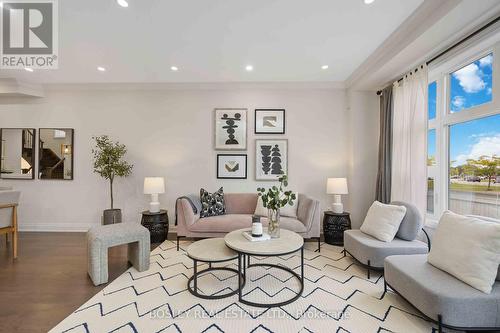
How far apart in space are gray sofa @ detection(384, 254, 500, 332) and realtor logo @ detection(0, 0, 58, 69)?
14.1 ft

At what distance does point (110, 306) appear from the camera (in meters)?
2.03

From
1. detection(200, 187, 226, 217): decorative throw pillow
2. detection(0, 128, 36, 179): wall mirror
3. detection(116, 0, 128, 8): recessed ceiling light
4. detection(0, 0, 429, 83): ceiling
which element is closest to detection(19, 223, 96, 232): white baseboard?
detection(0, 128, 36, 179): wall mirror

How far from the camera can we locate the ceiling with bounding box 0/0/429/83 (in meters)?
2.26

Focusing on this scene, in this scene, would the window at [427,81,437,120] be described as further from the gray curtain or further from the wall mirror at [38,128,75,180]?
the wall mirror at [38,128,75,180]

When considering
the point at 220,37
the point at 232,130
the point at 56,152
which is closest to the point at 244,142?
the point at 232,130

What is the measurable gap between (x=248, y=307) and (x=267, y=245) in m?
0.58

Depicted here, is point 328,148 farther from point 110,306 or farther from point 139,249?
point 110,306

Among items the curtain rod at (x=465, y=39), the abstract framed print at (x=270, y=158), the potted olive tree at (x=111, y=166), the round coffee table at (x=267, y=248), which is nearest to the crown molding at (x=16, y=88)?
the potted olive tree at (x=111, y=166)

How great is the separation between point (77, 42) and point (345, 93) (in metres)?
4.44

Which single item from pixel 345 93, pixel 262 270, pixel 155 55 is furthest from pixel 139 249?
pixel 345 93

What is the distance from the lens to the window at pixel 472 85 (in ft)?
8.11

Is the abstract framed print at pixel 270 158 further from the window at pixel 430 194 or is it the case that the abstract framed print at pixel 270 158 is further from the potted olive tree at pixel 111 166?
the potted olive tree at pixel 111 166

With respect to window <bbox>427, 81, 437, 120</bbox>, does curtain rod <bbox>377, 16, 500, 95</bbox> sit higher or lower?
A: higher

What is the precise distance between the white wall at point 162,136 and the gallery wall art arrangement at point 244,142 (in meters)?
0.12
